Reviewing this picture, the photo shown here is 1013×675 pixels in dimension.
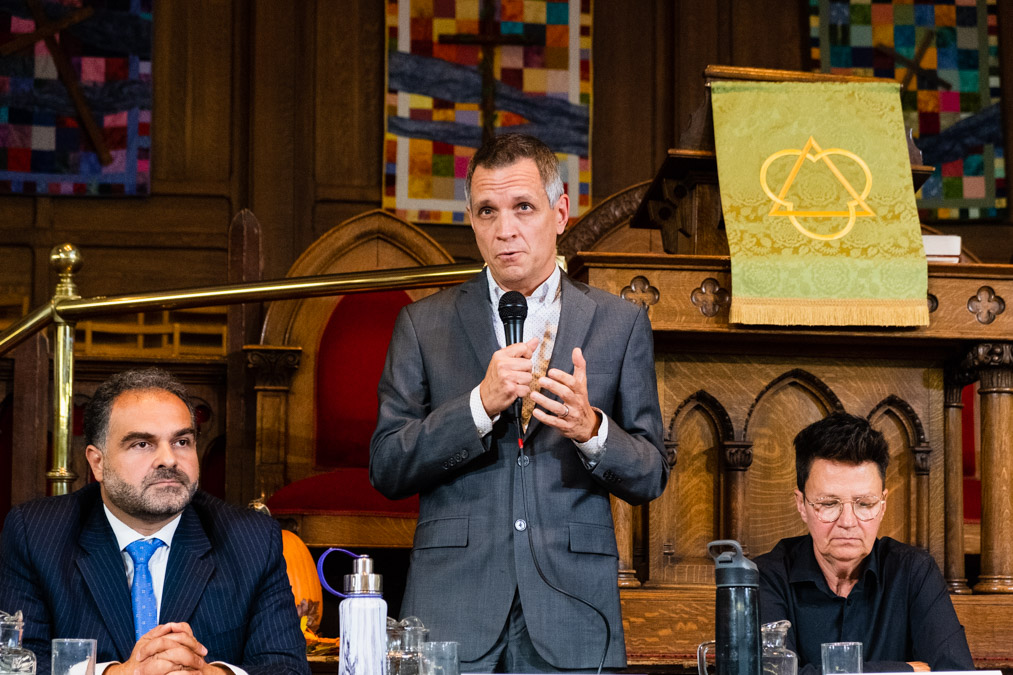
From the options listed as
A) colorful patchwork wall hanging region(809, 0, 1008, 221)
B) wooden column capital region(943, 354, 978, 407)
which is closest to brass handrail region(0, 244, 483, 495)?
wooden column capital region(943, 354, 978, 407)

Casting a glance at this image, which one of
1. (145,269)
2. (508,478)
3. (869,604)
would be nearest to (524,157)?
(508,478)

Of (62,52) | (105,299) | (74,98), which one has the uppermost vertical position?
(62,52)

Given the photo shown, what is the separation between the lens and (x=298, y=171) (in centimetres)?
609

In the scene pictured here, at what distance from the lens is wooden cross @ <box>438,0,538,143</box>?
6.11 meters

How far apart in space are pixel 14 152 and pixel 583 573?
4.76m

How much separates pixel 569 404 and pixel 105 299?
1788mm

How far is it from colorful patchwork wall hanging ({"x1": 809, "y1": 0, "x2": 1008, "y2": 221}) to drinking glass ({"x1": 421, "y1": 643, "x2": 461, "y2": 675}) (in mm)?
5118

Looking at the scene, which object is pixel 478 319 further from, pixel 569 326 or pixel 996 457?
pixel 996 457

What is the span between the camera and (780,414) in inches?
129

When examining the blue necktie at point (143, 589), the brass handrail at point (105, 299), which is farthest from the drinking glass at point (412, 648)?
the brass handrail at point (105, 299)

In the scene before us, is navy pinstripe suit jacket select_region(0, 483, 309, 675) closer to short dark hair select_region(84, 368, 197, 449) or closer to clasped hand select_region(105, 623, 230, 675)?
short dark hair select_region(84, 368, 197, 449)

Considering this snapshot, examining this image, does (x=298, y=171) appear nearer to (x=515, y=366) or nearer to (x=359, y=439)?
(x=359, y=439)

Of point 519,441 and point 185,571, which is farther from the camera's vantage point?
point 185,571

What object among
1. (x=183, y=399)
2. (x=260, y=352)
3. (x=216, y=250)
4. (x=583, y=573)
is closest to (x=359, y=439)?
(x=260, y=352)
